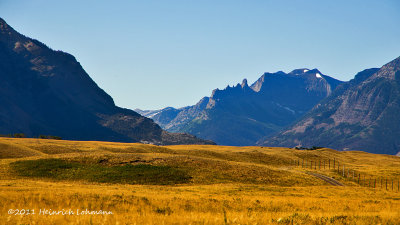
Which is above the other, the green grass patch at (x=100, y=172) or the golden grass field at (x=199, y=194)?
the golden grass field at (x=199, y=194)

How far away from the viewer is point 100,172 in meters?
84.8

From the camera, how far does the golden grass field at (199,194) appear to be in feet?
80.3

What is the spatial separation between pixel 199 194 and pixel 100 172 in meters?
38.6

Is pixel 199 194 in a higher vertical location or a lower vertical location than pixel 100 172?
higher

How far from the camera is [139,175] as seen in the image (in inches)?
3339

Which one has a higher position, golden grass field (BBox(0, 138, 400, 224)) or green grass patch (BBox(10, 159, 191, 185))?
golden grass field (BBox(0, 138, 400, 224))

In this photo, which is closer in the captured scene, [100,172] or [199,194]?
[199,194]

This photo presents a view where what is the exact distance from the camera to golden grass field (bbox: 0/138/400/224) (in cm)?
2447

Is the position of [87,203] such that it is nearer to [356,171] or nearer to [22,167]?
[22,167]

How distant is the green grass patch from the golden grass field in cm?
91

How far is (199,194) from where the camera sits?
53094mm

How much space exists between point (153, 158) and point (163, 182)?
22.8m

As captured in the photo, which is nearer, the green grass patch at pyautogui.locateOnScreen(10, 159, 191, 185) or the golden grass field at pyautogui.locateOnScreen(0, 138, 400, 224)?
the golden grass field at pyautogui.locateOnScreen(0, 138, 400, 224)

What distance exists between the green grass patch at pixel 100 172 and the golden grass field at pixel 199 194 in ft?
3.00
